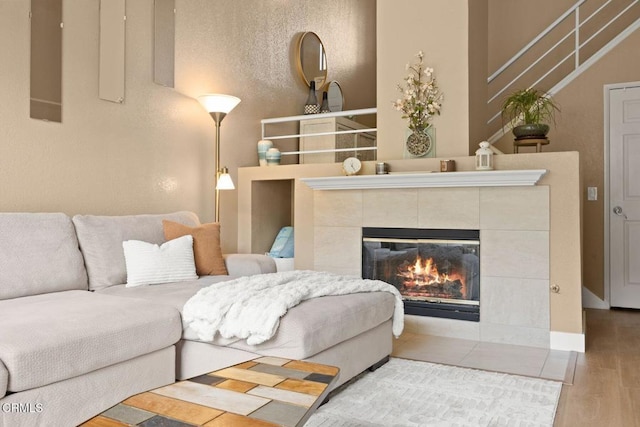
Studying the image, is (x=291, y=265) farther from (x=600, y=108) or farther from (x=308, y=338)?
(x=600, y=108)

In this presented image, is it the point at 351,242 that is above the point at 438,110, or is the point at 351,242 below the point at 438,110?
below

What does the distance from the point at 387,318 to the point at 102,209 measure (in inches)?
82.6

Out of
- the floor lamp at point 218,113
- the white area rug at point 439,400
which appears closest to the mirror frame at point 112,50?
the floor lamp at point 218,113

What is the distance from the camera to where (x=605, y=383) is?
2789 mm

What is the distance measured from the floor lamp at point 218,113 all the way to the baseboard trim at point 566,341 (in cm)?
271

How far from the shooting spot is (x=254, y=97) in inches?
201

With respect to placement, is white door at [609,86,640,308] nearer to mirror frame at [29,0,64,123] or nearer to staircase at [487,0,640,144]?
staircase at [487,0,640,144]

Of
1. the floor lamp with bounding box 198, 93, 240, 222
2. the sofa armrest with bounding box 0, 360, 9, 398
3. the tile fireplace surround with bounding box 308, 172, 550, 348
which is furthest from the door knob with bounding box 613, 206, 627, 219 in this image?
the sofa armrest with bounding box 0, 360, 9, 398

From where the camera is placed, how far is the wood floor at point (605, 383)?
231cm

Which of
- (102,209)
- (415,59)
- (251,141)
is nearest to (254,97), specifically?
(251,141)

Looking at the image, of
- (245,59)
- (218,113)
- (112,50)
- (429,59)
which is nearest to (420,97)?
(429,59)

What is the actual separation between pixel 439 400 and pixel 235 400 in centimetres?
141

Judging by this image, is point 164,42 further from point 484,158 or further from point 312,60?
point 484,158

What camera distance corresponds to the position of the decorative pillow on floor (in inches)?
121
